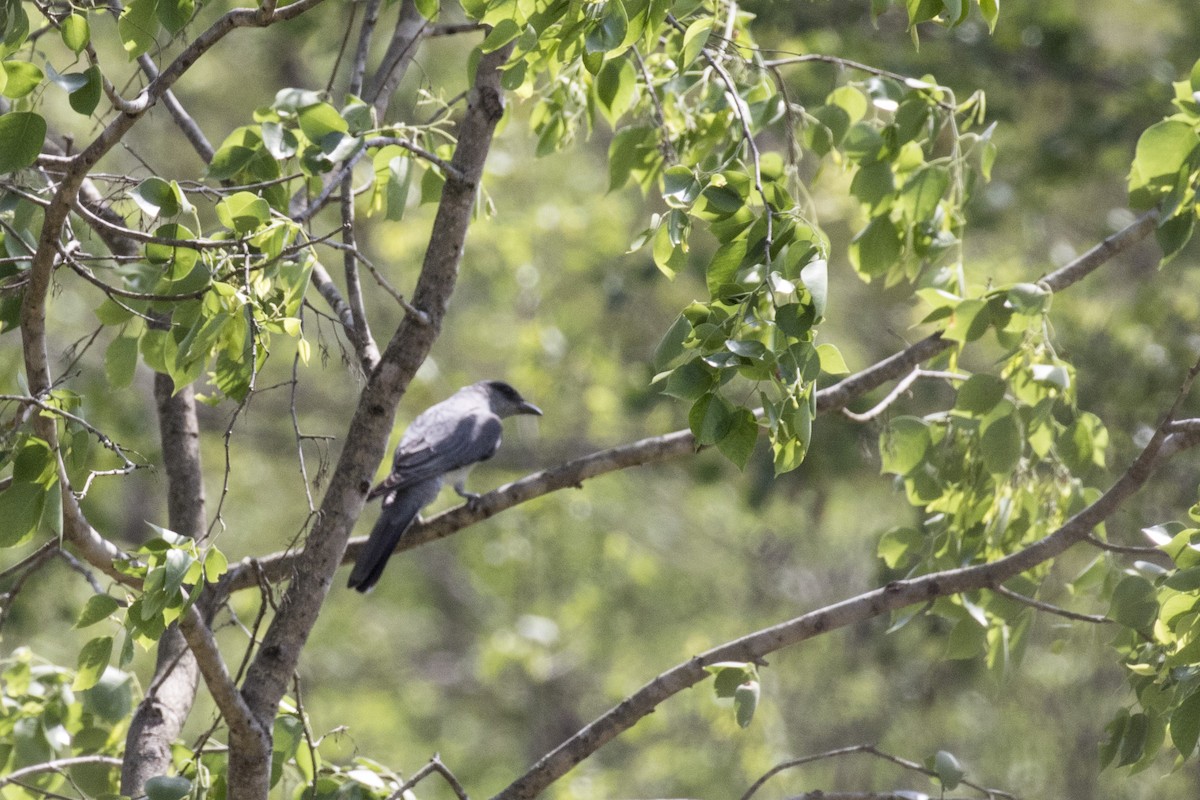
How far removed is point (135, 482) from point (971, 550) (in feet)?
33.9

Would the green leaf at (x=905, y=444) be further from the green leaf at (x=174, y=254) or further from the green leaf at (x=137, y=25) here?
the green leaf at (x=137, y=25)

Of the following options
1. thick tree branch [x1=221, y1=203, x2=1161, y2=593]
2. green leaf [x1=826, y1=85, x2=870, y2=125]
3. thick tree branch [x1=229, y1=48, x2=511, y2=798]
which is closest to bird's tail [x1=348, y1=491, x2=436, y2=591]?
thick tree branch [x1=221, y1=203, x2=1161, y2=593]

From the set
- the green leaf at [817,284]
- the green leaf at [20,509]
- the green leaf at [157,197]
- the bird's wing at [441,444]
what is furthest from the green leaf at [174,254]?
the bird's wing at [441,444]

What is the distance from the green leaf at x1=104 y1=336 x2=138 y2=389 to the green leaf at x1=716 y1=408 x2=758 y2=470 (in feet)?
5.08

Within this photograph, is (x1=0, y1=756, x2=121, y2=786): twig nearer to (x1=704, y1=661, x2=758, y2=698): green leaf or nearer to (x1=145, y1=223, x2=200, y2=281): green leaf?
(x1=145, y1=223, x2=200, y2=281): green leaf

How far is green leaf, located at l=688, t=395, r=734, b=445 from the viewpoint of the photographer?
217 centimetres

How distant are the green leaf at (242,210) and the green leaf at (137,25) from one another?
13.4 inches

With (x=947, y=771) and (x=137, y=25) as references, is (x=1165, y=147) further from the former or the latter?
(x=137, y=25)

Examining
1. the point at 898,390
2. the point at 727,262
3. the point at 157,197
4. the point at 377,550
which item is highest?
the point at 157,197

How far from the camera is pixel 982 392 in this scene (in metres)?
3.13

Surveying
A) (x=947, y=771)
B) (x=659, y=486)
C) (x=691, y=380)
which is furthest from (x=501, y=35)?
(x=659, y=486)

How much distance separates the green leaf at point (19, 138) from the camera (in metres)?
2.38

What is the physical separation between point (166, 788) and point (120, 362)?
101 cm

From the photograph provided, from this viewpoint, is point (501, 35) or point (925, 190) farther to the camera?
point (925, 190)
